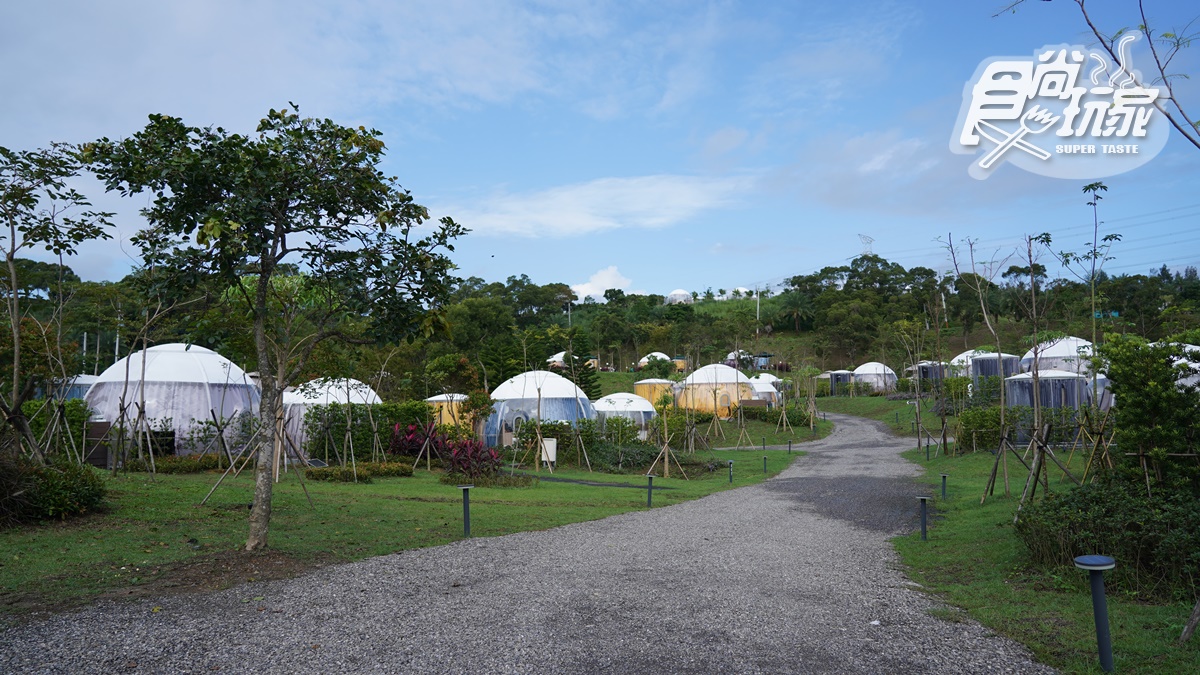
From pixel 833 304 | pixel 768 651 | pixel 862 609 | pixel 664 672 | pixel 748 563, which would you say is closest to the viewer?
pixel 664 672

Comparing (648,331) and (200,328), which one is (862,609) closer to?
(200,328)

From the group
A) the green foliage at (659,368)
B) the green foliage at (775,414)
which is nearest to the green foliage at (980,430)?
the green foliage at (775,414)

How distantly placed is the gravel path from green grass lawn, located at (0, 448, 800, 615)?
31.2 inches

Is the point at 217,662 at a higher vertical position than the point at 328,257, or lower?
lower

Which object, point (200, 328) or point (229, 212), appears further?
point (200, 328)

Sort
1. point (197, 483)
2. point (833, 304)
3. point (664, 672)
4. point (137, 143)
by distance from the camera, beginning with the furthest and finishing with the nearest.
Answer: point (833, 304) → point (197, 483) → point (137, 143) → point (664, 672)

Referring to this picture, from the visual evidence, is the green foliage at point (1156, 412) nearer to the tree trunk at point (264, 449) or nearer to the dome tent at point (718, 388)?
the tree trunk at point (264, 449)

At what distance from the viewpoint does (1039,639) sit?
6.34m

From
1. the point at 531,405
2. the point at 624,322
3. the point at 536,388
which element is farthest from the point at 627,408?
the point at 624,322

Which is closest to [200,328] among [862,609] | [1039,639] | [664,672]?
[664,672]

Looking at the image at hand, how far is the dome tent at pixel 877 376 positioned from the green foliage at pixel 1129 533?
5264cm

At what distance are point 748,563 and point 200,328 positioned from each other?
717cm

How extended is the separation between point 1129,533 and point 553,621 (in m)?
5.66

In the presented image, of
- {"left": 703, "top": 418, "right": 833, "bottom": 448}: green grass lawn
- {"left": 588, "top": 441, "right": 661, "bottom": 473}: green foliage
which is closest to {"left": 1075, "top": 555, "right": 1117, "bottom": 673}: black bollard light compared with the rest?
{"left": 588, "top": 441, "right": 661, "bottom": 473}: green foliage
